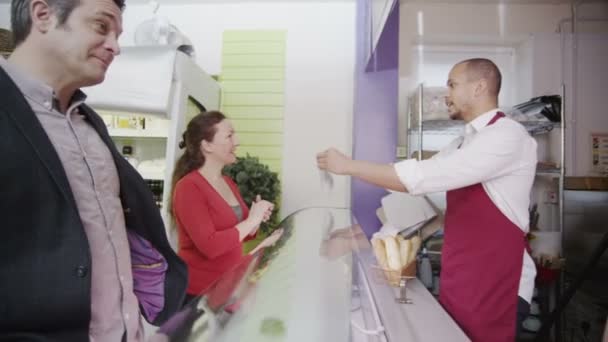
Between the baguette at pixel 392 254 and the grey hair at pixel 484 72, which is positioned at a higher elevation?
the grey hair at pixel 484 72

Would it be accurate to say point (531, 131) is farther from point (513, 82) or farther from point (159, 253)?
point (159, 253)

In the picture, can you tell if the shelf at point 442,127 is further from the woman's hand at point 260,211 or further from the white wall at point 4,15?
the white wall at point 4,15

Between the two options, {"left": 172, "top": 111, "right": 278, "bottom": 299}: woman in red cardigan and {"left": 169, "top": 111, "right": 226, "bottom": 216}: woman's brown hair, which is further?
{"left": 169, "top": 111, "right": 226, "bottom": 216}: woman's brown hair

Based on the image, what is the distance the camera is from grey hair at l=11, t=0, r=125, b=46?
0.74 metres

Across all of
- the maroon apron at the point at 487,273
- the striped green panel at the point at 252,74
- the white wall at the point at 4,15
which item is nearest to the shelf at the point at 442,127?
the striped green panel at the point at 252,74

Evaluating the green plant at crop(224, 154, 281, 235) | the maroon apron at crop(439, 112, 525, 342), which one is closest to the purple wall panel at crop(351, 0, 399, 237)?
the green plant at crop(224, 154, 281, 235)

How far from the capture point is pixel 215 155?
1.89 m

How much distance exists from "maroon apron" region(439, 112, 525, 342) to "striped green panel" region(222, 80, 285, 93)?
6.49 feet

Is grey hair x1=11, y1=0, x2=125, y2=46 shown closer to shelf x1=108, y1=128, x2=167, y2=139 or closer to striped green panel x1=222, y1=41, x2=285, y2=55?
shelf x1=108, y1=128, x2=167, y2=139

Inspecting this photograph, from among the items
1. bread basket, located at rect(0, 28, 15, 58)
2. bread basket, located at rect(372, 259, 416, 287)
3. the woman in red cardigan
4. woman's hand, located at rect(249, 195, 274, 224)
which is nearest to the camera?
bread basket, located at rect(372, 259, 416, 287)

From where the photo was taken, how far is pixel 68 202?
0.69 metres

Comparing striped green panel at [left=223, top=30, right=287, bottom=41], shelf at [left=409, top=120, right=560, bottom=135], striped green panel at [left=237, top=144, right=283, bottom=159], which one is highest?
striped green panel at [left=223, top=30, right=287, bottom=41]

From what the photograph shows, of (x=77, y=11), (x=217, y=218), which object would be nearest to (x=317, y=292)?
(x=77, y=11)

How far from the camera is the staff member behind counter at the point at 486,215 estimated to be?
1.20 m
